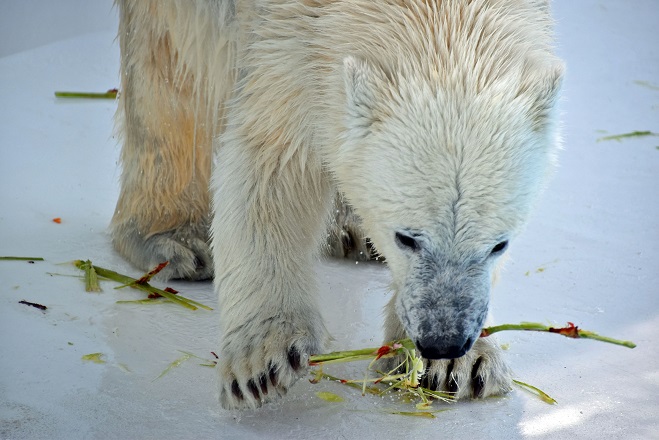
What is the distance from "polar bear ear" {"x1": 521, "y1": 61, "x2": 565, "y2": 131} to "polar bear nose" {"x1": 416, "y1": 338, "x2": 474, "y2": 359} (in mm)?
538

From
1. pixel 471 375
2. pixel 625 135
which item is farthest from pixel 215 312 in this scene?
pixel 625 135

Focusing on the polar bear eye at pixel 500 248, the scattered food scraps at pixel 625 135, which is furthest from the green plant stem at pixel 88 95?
the polar bear eye at pixel 500 248

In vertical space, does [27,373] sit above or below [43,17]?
below

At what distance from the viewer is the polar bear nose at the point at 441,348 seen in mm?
2049

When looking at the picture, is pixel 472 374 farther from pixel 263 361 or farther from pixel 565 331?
pixel 263 361

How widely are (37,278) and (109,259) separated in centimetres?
34

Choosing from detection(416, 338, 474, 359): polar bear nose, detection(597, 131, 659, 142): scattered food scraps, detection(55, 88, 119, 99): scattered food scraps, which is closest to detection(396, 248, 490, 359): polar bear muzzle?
detection(416, 338, 474, 359): polar bear nose

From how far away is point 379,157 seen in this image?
2.12 m

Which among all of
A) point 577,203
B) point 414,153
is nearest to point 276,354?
point 414,153

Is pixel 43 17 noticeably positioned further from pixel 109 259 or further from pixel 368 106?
pixel 368 106

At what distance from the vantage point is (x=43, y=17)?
539 cm

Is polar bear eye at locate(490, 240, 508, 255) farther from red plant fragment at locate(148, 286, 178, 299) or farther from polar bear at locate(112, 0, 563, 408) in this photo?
red plant fragment at locate(148, 286, 178, 299)

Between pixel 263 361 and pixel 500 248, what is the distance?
629 millimetres

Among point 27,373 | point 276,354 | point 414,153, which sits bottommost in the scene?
point 27,373
